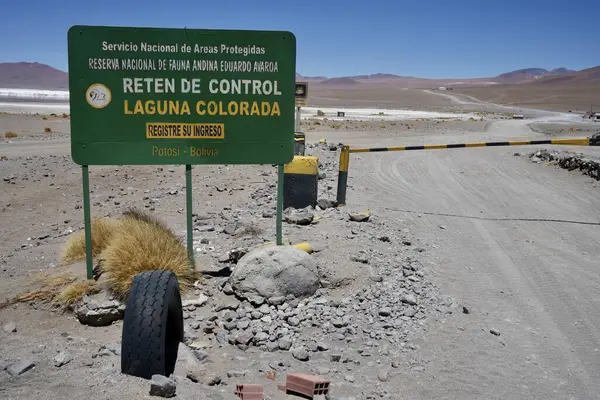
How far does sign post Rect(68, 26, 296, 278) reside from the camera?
6012 mm

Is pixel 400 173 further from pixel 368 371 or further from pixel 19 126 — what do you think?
pixel 19 126

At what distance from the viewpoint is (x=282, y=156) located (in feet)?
21.4

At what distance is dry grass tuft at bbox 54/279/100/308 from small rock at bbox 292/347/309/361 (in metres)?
2.23

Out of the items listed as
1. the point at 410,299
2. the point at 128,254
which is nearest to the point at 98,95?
the point at 128,254

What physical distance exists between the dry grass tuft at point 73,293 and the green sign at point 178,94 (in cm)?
130

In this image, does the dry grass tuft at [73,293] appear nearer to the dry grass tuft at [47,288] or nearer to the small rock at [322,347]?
the dry grass tuft at [47,288]

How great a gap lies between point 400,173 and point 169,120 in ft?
31.7

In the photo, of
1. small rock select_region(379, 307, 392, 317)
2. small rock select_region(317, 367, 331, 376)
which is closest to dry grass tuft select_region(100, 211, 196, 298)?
small rock select_region(317, 367, 331, 376)

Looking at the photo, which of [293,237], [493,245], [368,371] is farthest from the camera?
[493,245]

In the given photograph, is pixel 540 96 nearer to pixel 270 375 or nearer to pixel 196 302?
pixel 196 302

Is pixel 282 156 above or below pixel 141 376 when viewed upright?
above

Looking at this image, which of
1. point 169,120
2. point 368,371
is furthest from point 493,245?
point 169,120

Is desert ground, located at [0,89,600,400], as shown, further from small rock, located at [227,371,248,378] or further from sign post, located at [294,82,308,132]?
sign post, located at [294,82,308,132]

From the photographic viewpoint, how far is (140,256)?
5.84m
